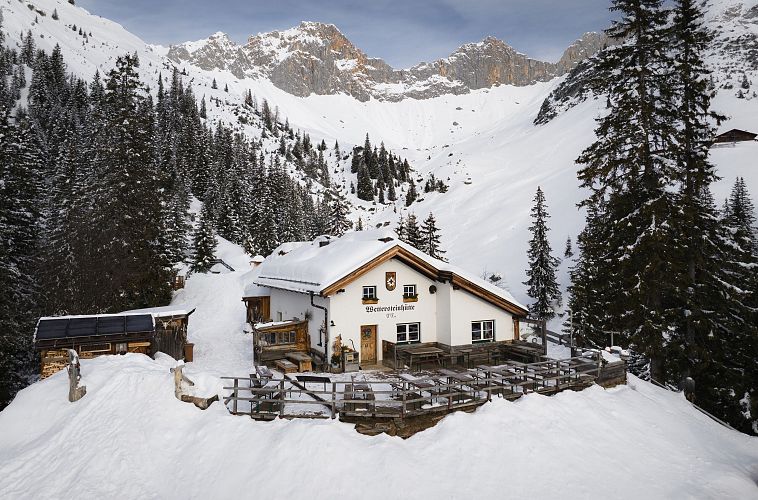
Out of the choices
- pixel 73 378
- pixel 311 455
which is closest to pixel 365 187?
pixel 73 378

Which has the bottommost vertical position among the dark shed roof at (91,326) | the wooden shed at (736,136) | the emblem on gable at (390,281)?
the dark shed roof at (91,326)

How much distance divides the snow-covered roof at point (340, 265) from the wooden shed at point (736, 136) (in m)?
73.0

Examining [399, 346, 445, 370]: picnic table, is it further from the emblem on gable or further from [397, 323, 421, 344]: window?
the emblem on gable

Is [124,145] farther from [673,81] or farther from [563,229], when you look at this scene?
[563,229]

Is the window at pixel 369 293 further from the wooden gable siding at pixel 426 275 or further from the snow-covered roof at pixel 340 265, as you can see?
the snow-covered roof at pixel 340 265

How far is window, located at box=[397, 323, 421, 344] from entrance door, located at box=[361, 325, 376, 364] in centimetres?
140

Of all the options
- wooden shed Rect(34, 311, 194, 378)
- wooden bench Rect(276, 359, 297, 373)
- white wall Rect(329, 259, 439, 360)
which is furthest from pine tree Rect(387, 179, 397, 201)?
wooden shed Rect(34, 311, 194, 378)

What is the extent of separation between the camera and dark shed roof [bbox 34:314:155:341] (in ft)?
59.4

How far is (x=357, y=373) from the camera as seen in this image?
2020 cm

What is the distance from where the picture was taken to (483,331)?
77.5 feet

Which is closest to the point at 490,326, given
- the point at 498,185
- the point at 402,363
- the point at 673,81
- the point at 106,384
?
the point at 402,363

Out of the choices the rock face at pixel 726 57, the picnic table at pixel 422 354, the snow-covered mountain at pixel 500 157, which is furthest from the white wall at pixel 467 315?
the rock face at pixel 726 57

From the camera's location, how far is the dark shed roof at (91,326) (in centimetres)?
1809

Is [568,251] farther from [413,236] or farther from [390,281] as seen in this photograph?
[390,281]
